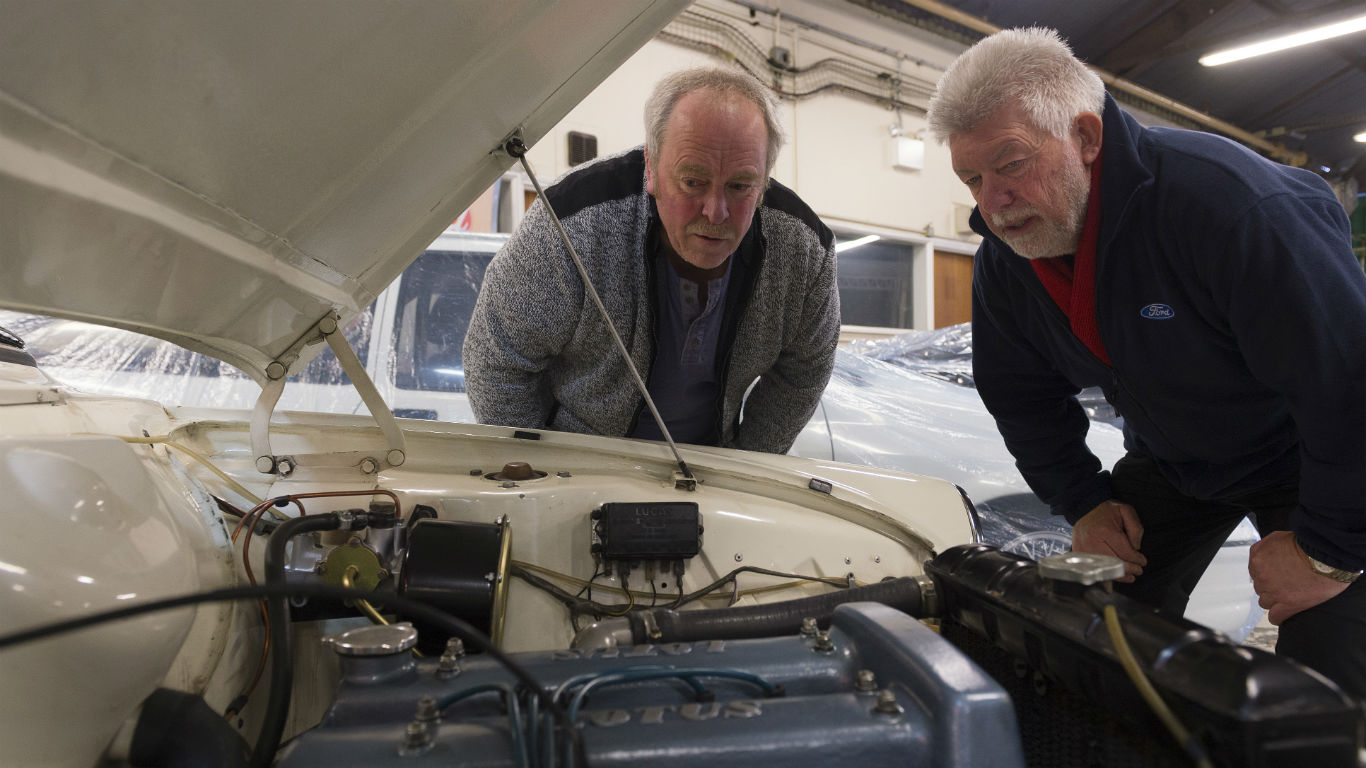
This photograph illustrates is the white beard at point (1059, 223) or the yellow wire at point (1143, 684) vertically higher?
the white beard at point (1059, 223)

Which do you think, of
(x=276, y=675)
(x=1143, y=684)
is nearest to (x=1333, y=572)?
(x=1143, y=684)

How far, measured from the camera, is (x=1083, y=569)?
2.34 ft

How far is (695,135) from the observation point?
62.1 inches

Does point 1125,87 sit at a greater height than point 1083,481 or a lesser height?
greater

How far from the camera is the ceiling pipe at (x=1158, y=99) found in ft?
18.2

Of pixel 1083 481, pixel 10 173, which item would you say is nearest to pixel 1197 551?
pixel 1083 481

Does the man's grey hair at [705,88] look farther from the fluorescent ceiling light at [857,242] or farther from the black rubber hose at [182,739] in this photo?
the fluorescent ceiling light at [857,242]

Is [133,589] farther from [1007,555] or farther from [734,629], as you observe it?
[1007,555]

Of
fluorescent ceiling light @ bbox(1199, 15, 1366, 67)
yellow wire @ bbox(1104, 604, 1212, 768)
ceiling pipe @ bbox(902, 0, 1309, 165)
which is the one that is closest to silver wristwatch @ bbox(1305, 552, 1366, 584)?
yellow wire @ bbox(1104, 604, 1212, 768)

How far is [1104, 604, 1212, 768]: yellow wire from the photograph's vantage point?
57cm

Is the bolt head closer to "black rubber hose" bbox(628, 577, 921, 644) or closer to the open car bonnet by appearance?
"black rubber hose" bbox(628, 577, 921, 644)

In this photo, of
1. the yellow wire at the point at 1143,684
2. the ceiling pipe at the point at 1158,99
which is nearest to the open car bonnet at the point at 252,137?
the yellow wire at the point at 1143,684

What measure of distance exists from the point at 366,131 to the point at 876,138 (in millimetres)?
5661

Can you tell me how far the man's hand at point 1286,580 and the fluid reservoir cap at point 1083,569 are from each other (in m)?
0.81
